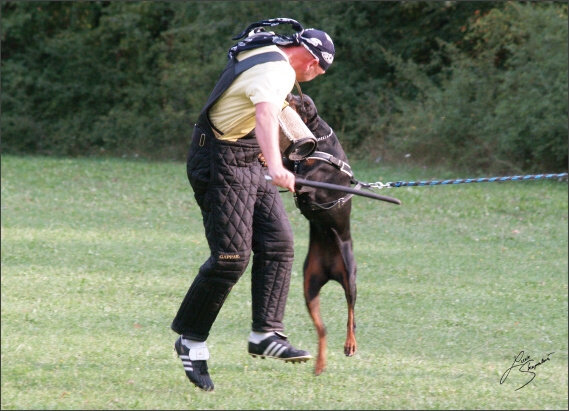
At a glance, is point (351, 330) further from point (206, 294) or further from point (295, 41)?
point (295, 41)

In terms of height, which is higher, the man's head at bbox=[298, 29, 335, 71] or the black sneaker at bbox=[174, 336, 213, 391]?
the man's head at bbox=[298, 29, 335, 71]

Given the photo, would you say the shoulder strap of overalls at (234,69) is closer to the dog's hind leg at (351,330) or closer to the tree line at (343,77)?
the dog's hind leg at (351,330)

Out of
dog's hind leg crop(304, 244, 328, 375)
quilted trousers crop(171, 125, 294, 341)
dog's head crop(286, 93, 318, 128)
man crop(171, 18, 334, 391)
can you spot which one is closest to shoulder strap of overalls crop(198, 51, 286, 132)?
man crop(171, 18, 334, 391)

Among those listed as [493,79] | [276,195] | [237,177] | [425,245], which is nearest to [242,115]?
[237,177]

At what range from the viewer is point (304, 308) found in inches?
284

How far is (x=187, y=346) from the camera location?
4594 mm

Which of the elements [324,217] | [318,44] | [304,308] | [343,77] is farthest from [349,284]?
[343,77]

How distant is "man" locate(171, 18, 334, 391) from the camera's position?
13.4ft

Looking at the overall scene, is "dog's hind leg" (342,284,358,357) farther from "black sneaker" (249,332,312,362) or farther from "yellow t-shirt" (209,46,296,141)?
"yellow t-shirt" (209,46,296,141)

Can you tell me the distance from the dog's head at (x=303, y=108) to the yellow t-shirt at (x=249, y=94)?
59 cm
